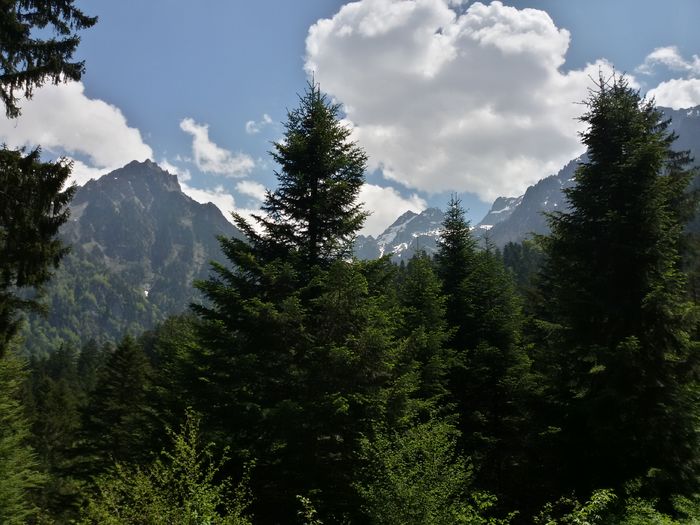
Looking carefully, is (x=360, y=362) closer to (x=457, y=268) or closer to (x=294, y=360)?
(x=294, y=360)

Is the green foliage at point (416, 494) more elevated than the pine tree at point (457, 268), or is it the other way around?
the pine tree at point (457, 268)

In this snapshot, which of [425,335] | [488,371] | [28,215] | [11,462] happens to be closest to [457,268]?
[488,371]

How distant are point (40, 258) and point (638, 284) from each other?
15.2 metres

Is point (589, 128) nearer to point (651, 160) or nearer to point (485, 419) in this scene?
point (651, 160)

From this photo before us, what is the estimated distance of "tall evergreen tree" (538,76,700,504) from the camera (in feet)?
37.9

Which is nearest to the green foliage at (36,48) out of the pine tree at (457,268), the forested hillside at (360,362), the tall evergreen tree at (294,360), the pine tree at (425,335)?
the forested hillside at (360,362)

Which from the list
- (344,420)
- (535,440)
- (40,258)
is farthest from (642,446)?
(40,258)

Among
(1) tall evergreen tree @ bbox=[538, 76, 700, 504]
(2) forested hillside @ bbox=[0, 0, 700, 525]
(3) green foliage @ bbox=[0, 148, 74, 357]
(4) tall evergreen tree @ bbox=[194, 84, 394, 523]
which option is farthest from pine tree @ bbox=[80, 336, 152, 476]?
(1) tall evergreen tree @ bbox=[538, 76, 700, 504]

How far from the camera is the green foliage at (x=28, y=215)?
32.0 feet

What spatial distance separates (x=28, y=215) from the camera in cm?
994

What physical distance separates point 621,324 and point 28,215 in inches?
594

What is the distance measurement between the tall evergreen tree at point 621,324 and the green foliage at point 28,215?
44.1ft

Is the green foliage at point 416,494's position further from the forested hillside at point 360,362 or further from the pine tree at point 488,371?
the pine tree at point 488,371

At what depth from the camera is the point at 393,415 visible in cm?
1314
